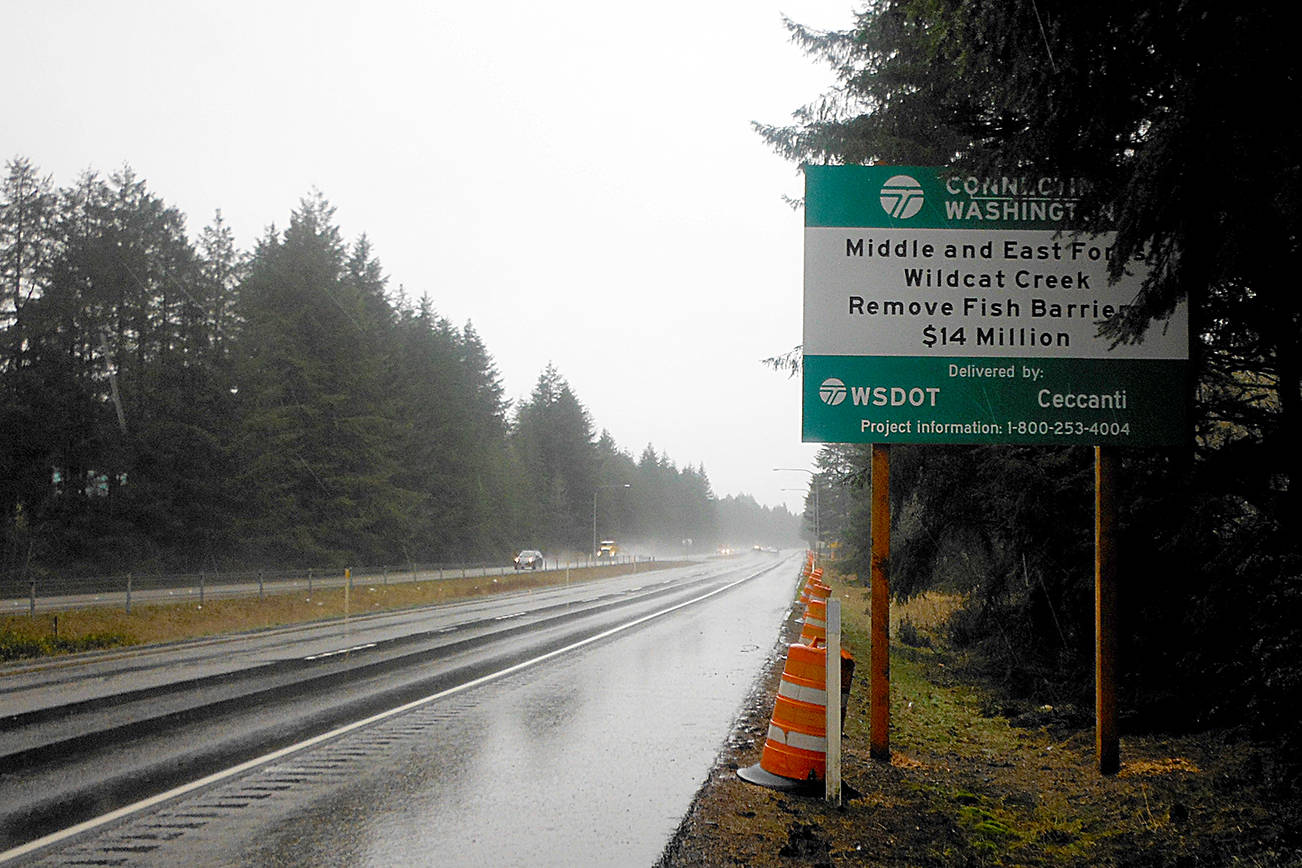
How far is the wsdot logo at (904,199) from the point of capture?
8477 millimetres

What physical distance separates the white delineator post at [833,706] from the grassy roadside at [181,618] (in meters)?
17.7

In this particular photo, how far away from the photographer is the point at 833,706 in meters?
6.96

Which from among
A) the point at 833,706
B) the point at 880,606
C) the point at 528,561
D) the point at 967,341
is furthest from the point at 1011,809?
the point at 528,561

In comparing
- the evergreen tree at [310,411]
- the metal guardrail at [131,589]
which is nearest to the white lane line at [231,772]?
the metal guardrail at [131,589]

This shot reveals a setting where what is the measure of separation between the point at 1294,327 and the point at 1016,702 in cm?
712

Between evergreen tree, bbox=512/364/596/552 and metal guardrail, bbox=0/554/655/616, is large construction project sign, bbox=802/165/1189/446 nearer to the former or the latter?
metal guardrail, bbox=0/554/655/616

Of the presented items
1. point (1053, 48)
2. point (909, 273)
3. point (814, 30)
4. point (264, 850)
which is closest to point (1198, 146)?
point (1053, 48)

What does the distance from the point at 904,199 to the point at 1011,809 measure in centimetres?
490

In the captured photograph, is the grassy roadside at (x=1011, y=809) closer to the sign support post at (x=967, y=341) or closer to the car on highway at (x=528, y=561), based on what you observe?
the sign support post at (x=967, y=341)

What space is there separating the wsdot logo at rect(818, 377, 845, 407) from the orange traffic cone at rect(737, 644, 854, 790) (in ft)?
6.85

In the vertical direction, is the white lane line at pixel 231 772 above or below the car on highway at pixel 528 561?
above

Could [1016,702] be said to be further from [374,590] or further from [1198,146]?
[374,590]

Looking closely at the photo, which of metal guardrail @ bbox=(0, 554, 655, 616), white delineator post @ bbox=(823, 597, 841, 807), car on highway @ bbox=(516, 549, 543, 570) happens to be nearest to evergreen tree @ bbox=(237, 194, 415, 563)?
metal guardrail @ bbox=(0, 554, 655, 616)

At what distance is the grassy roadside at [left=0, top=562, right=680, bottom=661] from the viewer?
20359 millimetres
